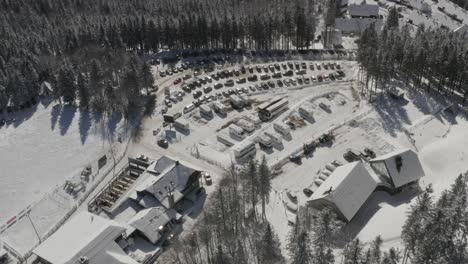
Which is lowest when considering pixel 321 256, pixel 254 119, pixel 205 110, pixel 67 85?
pixel 254 119

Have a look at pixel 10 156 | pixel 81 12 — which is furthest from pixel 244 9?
pixel 10 156

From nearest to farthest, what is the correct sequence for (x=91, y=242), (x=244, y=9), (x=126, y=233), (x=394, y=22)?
(x=91, y=242) → (x=126, y=233) → (x=394, y=22) → (x=244, y=9)

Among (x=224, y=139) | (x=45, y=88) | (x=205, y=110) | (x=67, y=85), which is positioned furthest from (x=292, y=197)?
(x=45, y=88)

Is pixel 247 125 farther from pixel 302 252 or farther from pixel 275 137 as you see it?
pixel 302 252

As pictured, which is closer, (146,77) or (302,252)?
(302,252)

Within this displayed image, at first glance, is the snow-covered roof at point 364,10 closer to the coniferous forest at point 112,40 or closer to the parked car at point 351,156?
the coniferous forest at point 112,40

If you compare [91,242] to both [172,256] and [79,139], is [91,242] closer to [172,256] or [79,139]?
[172,256]
